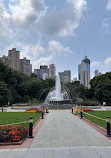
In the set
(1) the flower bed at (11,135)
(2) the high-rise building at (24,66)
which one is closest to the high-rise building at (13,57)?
(2) the high-rise building at (24,66)

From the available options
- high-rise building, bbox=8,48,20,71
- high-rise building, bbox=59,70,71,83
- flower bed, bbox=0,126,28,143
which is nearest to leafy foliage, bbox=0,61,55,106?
flower bed, bbox=0,126,28,143

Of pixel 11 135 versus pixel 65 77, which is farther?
pixel 65 77

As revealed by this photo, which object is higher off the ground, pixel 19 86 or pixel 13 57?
pixel 13 57

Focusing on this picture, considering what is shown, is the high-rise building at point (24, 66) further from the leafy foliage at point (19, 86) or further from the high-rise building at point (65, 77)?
the leafy foliage at point (19, 86)

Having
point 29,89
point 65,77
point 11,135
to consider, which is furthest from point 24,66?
point 11,135

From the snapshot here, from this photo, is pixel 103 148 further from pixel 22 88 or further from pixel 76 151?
pixel 22 88

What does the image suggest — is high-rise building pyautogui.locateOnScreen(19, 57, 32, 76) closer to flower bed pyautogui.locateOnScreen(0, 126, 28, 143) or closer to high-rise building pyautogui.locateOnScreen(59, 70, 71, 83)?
high-rise building pyautogui.locateOnScreen(59, 70, 71, 83)

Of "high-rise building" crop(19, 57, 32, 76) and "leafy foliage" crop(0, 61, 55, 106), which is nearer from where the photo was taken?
"leafy foliage" crop(0, 61, 55, 106)

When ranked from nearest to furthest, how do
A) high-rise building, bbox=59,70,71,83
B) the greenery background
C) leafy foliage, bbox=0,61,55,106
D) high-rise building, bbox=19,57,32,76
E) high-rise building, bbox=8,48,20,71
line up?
1. the greenery background
2. leafy foliage, bbox=0,61,55,106
3. high-rise building, bbox=8,48,20,71
4. high-rise building, bbox=19,57,32,76
5. high-rise building, bbox=59,70,71,83

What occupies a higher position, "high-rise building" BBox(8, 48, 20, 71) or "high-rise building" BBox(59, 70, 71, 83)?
"high-rise building" BBox(8, 48, 20, 71)

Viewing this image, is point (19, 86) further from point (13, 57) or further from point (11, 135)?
point (13, 57)

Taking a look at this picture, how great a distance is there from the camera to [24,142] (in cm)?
732

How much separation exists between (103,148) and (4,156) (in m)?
4.20

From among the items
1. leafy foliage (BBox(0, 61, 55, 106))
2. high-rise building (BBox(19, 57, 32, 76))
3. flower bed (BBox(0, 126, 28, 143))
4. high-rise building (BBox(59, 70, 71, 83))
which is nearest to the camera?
flower bed (BBox(0, 126, 28, 143))
